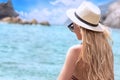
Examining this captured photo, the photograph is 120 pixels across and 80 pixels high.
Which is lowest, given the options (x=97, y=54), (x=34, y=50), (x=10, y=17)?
(x=97, y=54)

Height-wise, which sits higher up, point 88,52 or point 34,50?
point 34,50

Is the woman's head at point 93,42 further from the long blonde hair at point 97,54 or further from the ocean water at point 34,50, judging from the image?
the ocean water at point 34,50

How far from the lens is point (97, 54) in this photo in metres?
1.33

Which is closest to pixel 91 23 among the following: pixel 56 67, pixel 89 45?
pixel 89 45

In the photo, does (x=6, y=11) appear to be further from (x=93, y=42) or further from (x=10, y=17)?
(x=93, y=42)

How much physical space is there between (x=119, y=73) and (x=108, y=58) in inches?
121

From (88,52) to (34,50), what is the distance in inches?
124

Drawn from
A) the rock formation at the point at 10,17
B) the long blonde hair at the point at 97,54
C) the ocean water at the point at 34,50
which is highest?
the rock formation at the point at 10,17

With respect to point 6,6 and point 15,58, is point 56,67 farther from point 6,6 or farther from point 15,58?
point 6,6

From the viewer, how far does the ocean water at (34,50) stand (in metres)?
4.30

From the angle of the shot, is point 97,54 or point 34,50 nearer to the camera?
point 97,54

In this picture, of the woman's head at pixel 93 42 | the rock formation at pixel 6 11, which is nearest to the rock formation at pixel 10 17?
the rock formation at pixel 6 11

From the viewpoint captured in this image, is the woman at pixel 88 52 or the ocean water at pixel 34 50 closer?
the woman at pixel 88 52

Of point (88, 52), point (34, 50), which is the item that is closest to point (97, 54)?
point (88, 52)
